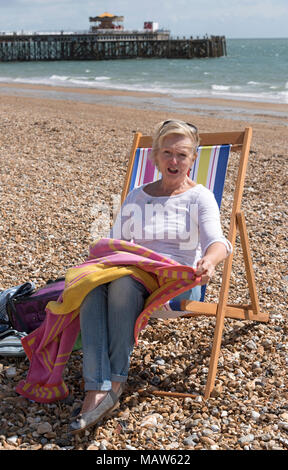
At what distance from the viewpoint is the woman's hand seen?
7.70ft

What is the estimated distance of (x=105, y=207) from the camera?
17.6 feet

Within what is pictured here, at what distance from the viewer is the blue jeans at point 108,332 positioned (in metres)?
2.27

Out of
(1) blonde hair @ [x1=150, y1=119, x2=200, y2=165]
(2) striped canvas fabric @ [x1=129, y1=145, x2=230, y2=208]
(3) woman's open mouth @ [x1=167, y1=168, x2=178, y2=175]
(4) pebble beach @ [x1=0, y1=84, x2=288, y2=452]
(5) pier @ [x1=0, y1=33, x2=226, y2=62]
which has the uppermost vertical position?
(5) pier @ [x1=0, y1=33, x2=226, y2=62]

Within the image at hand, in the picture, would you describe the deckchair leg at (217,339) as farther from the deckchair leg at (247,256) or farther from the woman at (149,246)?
the deckchair leg at (247,256)

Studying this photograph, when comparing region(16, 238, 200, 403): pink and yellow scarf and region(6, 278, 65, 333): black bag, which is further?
region(6, 278, 65, 333): black bag

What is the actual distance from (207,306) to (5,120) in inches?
300

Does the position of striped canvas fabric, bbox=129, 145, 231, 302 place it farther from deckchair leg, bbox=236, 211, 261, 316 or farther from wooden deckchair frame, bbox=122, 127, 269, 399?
Result: deckchair leg, bbox=236, 211, 261, 316

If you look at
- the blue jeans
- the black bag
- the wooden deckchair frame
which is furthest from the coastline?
the blue jeans

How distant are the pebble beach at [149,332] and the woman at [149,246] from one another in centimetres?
23

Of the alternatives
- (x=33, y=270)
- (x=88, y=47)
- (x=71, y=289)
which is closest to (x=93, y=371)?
(x=71, y=289)

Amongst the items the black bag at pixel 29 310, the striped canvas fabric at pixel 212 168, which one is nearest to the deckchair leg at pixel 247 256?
the striped canvas fabric at pixel 212 168

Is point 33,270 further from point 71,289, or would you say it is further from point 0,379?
point 71,289

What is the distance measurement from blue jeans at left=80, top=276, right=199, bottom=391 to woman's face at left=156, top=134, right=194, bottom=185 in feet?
→ 2.16

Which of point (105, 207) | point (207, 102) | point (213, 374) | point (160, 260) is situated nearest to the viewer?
point (160, 260)
